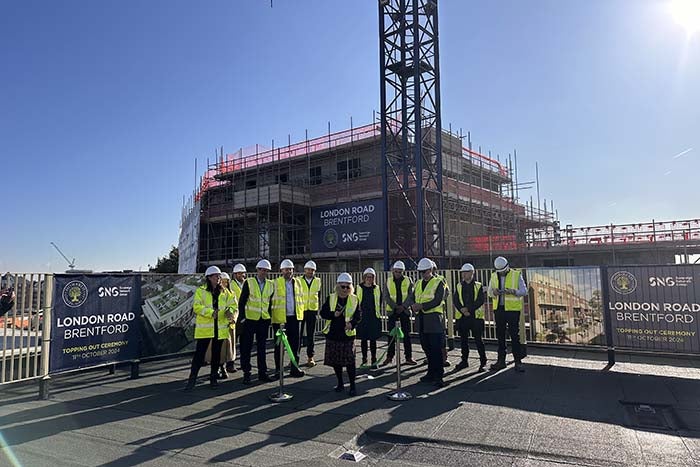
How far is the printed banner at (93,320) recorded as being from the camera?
706 cm

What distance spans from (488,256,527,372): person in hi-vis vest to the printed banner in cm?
667

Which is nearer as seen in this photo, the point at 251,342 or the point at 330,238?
the point at 251,342

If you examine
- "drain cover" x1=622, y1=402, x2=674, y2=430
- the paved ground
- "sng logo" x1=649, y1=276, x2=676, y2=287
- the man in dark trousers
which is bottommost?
"drain cover" x1=622, y1=402, x2=674, y2=430

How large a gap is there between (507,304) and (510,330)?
0.47 meters

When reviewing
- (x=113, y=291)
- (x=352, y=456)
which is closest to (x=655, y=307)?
(x=352, y=456)

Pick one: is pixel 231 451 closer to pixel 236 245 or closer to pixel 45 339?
pixel 45 339

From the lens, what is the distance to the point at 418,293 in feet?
24.8

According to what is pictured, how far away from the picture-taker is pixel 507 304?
812cm

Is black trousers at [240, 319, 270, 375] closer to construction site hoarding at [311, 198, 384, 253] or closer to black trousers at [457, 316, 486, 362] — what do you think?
black trousers at [457, 316, 486, 362]

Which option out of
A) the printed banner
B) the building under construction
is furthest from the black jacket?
the building under construction

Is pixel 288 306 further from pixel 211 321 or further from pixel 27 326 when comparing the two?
pixel 27 326

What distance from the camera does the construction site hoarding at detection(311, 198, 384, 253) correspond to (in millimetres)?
24781

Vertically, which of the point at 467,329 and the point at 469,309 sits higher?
the point at 469,309

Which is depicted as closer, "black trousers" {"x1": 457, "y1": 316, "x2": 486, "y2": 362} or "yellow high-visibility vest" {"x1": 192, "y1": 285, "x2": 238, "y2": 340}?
"yellow high-visibility vest" {"x1": 192, "y1": 285, "x2": 238, "y2": 340}
